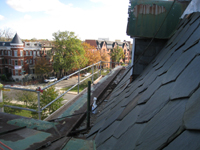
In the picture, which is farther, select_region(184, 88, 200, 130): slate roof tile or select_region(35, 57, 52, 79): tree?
select_region(35, 57, 52, 79): tree

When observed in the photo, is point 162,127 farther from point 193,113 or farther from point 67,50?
point 67,50

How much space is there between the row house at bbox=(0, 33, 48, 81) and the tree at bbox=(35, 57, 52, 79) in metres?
2.59

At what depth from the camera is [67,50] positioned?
36.8 meters

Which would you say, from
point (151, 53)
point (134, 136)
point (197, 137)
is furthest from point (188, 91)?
point (151, 53)

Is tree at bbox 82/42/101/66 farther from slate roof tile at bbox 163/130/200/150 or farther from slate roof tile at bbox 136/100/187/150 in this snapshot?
slate roof tile at bbox 163/130/200/150

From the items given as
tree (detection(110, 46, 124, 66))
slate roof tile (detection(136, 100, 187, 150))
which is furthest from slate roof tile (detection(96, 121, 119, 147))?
tree (detection(110, 46, 124, 66))

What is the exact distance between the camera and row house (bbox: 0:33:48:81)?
36.3 metres

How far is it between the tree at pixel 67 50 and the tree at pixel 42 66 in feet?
8.59

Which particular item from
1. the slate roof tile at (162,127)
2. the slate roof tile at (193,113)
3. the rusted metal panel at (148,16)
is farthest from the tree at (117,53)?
the slate roof tile at (193,113)

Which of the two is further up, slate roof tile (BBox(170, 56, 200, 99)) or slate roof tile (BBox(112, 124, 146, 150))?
slate roof tile (BBox(170, 56, 200, 99))

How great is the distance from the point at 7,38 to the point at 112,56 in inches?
1486

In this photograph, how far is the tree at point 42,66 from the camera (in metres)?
36.8

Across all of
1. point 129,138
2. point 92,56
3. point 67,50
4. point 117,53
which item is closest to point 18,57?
point 67,50

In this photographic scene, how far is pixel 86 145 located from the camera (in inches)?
67.9
